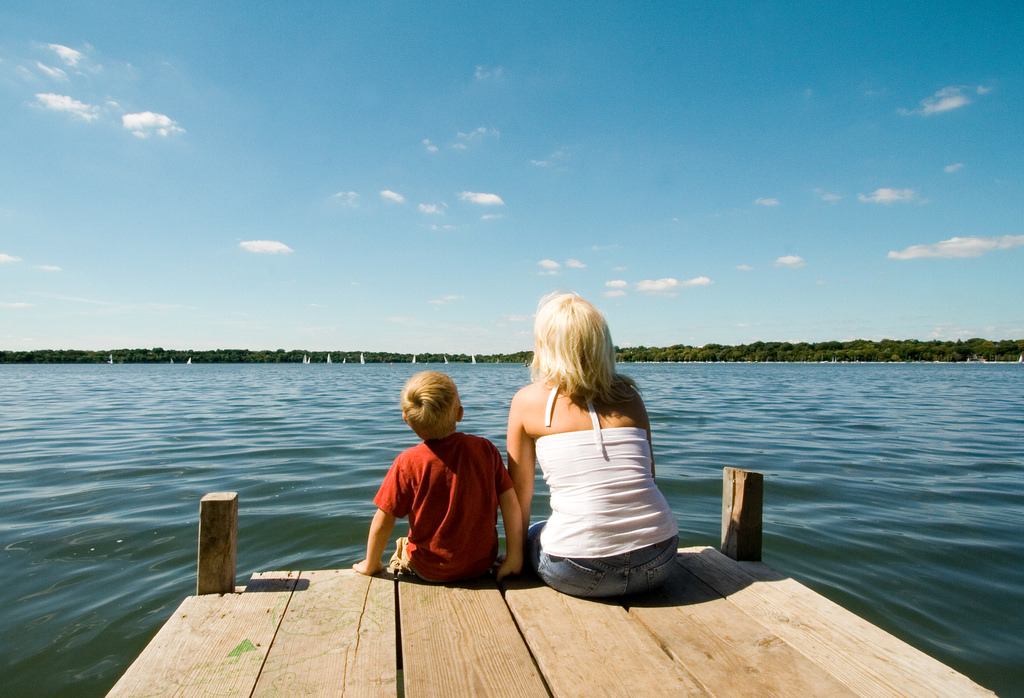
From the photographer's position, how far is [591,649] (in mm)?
2689

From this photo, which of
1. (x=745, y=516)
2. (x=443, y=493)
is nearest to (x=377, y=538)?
(x=443, y=493)

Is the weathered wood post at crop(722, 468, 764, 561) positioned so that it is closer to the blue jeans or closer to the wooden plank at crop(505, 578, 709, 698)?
the blue jeans

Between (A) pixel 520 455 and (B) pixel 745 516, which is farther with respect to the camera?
(B) pixel 745 516

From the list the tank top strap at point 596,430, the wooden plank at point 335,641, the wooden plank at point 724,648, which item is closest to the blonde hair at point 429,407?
the tank top strap at point 596,430

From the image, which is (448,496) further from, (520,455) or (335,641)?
(335,641)

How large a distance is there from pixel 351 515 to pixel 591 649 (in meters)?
5.00

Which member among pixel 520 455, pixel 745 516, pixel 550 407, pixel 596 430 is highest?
pixel 550 407

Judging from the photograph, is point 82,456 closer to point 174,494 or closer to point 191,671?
point 174,494

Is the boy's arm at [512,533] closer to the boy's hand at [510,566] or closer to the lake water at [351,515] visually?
the boy's hand at [510,566]

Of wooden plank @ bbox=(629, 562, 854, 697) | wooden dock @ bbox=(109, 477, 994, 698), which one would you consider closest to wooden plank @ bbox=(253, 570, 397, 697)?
wooden dock @ bbox=(109, 477, 994, 698)

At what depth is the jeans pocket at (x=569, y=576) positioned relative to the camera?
10.2ft

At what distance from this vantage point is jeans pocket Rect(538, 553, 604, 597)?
10.2 ft

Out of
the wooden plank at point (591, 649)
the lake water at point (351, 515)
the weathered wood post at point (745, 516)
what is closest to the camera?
the wooden plank at point (591, 649)

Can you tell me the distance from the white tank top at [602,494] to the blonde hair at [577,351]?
15 centimetres
